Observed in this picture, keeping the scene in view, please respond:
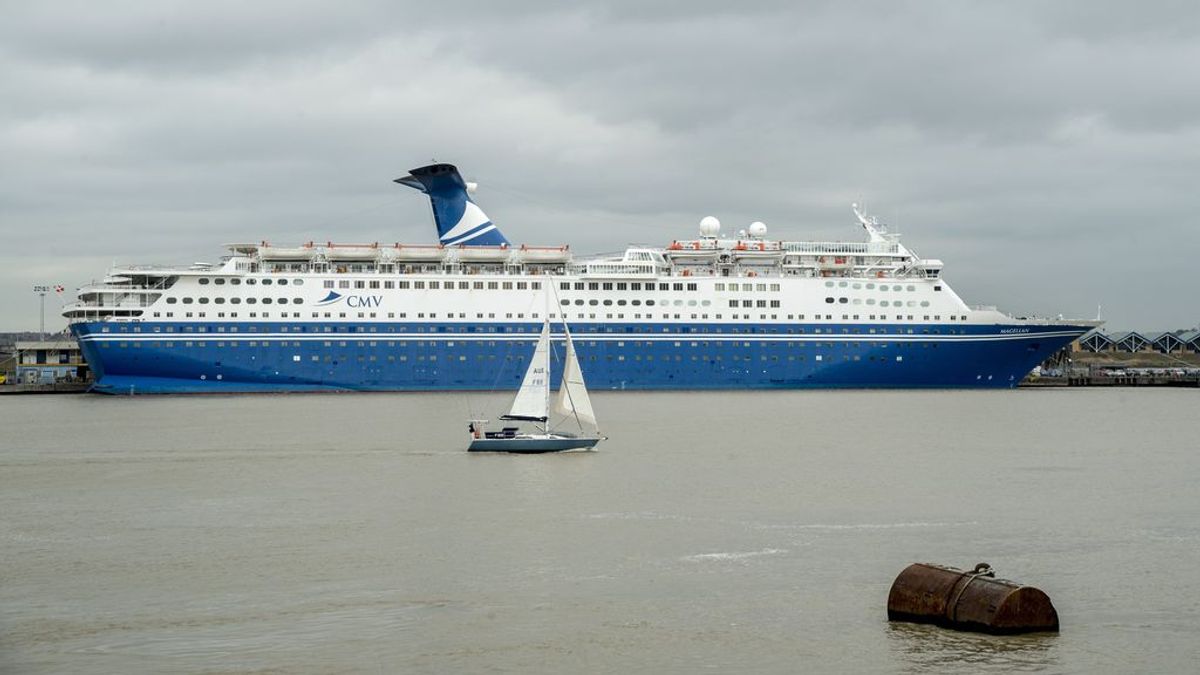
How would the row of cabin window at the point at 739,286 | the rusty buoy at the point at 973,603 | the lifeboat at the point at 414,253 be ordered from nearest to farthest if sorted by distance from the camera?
the rusty buoy at the point at 973,603
the lifeboat at the point at 414,253
the row of cabin window at the point at 739,286

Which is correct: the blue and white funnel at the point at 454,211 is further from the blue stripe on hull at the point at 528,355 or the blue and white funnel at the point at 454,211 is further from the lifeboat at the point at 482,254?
the blue stripe on hull at the point at 528,355

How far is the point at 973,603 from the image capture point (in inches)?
623

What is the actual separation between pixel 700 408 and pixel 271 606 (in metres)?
38.2

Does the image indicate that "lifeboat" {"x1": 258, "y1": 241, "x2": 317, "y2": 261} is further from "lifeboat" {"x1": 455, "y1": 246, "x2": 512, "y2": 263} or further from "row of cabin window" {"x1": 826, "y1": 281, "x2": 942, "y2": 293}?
"row of cabin window" {"x1": 826, "y1": 281, "x2": 942, "y2": 293}

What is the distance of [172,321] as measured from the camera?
64.2 meters

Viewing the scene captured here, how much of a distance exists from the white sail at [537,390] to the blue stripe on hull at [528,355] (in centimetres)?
3086

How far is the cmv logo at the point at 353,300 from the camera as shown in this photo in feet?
217

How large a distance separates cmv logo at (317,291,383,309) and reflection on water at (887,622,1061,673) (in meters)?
52.3

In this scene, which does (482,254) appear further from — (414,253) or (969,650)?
(969,650)

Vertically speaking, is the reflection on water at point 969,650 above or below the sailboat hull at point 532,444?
below

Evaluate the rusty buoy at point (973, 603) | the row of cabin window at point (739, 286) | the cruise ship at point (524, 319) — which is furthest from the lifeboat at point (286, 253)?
the rusty buoy at point (973, 603)

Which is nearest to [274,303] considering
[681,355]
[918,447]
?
[681,355]

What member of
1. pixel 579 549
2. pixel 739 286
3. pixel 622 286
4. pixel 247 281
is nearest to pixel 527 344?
pixel 622 286

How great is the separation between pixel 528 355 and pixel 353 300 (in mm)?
8460
